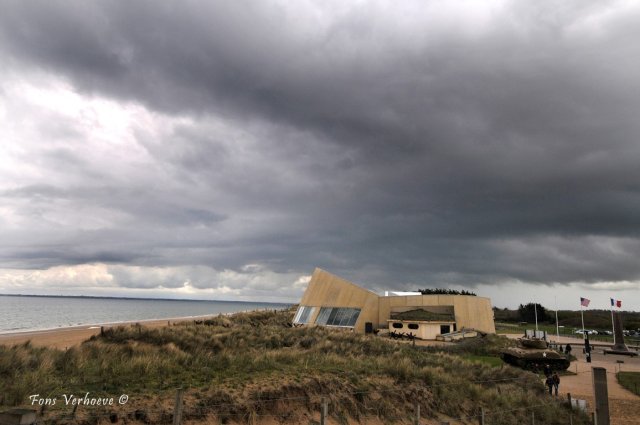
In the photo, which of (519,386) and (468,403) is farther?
(519,386)

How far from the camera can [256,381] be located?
47.8 feet

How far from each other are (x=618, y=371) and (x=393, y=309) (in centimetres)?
2420

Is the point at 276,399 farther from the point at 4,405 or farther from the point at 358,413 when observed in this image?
the point at 4,405

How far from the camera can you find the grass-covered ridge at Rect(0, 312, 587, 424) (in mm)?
12284

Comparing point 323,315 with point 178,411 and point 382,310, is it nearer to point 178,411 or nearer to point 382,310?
point 382,310

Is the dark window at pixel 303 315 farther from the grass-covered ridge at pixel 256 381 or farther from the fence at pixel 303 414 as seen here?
the fence at pixel 303 414

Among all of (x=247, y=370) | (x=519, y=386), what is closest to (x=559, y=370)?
(x=519, y=386)

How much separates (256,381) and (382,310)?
130 ft

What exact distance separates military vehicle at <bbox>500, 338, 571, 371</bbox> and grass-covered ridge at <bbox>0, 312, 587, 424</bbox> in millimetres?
7633

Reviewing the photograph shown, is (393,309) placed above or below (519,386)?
above

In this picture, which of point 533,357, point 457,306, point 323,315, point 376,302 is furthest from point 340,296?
point 533,357

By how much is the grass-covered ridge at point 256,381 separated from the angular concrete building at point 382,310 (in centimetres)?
2461

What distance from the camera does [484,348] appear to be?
3794cm

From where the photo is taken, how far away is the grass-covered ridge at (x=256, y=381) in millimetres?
12284
